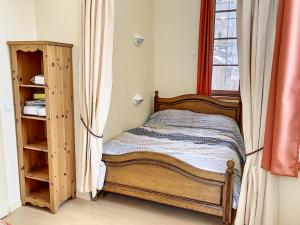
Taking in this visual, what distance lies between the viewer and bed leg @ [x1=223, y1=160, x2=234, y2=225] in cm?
238

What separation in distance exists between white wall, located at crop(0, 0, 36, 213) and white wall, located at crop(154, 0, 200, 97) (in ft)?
7.20

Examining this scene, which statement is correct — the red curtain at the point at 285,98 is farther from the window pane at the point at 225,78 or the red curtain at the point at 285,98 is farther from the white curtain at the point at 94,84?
the window pane at the point at 225,78

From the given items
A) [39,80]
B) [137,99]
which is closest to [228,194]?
[137,99]

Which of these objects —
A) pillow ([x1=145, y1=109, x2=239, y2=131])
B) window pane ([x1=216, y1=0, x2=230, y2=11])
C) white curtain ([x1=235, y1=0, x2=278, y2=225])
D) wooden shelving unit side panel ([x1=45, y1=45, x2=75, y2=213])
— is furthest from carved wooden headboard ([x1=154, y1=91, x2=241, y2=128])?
white curtain ([x1=235, y1=0, x2=278, y2=225])

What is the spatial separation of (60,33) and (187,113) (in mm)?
2189

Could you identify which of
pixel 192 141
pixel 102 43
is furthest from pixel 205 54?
pixel 102 43

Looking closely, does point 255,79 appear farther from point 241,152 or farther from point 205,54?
point 205,54

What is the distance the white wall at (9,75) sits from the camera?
2.64 metres

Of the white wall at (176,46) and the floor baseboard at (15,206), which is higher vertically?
the white wall at (176,46)

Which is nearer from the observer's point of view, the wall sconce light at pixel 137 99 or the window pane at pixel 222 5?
the wall sconce light at pixel 137 99

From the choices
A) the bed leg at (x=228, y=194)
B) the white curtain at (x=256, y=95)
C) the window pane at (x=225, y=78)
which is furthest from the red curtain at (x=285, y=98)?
the window pane at (x=225, y=78)

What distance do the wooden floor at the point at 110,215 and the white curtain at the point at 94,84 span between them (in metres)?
0.23

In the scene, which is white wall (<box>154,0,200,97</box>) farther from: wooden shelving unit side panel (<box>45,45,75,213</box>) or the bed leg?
the bed leg

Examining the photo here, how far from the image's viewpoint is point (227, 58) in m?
4.34
